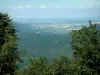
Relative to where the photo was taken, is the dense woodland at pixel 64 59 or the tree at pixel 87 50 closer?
the dense woodland at pixel 64 59

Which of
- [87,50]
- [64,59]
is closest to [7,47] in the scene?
[64,59]

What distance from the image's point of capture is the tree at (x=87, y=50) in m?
34.1

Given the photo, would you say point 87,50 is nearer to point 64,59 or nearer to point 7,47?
point 64,59

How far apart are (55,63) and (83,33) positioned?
647 centimetres

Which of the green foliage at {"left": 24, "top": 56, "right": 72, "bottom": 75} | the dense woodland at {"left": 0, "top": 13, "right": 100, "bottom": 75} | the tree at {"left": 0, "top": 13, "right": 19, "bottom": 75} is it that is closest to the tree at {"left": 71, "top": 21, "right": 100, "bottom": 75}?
the dense woodland at {"left": 0, "top": 13, "right": 100, "bottom": 75}

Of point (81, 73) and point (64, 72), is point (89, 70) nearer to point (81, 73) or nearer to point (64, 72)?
point (81, 73)

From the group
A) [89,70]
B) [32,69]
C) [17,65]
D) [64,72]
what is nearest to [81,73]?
[89,70]

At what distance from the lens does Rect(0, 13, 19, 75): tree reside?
107ft

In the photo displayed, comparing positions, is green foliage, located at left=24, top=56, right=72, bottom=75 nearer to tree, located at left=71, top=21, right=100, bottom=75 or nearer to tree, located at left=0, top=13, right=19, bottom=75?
tree, located at left=71, top=21, right=100, bottom=75

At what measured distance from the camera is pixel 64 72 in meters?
31.9

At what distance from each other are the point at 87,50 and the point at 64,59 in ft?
10.8

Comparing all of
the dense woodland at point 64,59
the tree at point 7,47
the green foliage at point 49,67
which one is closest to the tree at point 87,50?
the dense woodland at point 64,59

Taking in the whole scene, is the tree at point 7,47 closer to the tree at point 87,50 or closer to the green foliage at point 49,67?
the green foliage at point 49,67

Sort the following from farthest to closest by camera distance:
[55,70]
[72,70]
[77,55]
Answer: [77,55] < [72,70] < [55,70]
